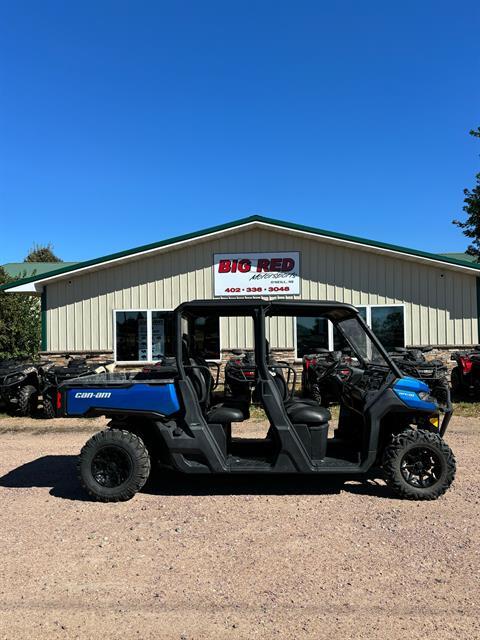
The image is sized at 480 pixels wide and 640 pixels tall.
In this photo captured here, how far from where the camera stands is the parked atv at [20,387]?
952 centimetres

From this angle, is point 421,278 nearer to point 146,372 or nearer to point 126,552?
point 146,372

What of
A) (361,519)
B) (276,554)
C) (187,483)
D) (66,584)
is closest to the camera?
(66,584)

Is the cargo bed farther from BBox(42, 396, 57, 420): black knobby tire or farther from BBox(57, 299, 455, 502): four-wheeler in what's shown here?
BBox(42, 396, 57, 420): black knobby tire

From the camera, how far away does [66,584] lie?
123 inches

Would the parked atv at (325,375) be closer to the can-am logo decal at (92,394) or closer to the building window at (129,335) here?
the can-am logo decal at (92,394)

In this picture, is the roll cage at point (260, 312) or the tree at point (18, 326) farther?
the tree at point (18, 326)

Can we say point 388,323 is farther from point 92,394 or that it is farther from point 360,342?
point 92,394

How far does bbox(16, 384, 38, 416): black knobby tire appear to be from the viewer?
9445mm

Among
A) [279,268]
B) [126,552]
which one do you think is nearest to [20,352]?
[279,268]

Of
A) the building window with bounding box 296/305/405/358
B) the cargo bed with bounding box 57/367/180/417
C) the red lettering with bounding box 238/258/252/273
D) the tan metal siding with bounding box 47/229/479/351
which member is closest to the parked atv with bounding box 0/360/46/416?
the tan metal siding with bounding box 47/229/479/351

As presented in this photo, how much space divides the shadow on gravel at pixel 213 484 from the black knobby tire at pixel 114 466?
10.2 inches

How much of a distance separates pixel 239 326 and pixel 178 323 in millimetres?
8408

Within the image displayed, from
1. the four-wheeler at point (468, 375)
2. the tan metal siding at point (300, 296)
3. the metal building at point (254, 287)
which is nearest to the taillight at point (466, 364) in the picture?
the four-wheeler at point (468, 375)

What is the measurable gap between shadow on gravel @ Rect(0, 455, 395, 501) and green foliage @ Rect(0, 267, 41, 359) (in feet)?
41.2
